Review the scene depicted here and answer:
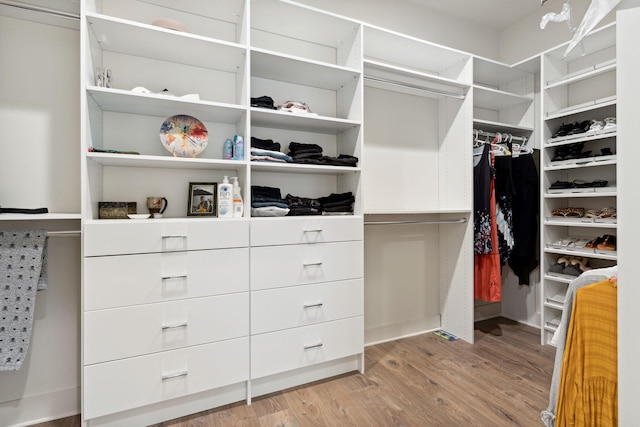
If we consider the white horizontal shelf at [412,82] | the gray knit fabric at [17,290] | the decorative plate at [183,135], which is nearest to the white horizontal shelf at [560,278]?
the white horizontal shelf at [412,82]

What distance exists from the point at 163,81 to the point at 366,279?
194cm

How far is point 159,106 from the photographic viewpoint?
1811 millimetres

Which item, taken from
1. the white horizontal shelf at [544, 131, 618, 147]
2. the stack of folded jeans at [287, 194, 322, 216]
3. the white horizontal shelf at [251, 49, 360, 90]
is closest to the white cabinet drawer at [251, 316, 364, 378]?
the stack of folded jeans at [287, 194, 322, 216]

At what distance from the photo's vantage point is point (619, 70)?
2.68 ft

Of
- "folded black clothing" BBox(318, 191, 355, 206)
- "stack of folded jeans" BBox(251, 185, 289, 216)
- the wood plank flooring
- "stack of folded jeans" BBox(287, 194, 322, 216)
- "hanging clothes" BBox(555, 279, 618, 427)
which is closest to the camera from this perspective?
"hanging clothes" BBox(555, 279, 618, 427)

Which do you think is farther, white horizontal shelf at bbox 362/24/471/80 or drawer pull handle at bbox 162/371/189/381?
white horizontal shelf at bbox 362/24/471/80

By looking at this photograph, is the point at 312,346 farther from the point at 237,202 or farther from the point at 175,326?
the point at 237,202

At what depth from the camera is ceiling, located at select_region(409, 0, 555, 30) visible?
2.81m

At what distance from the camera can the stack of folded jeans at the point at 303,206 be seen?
2097mm

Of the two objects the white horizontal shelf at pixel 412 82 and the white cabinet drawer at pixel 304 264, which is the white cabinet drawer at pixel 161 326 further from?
the white horizontal shelf at pixel 412 82

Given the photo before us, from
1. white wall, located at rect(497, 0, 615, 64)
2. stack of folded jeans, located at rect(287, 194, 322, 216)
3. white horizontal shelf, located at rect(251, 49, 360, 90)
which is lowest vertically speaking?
stack of folded jeans, located at rect(287, 194, 322, 216)

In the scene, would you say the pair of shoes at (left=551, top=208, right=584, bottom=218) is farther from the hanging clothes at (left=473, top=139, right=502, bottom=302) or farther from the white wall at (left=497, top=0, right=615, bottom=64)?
the white wall at (left=497, top=0, right=615, bottom=64)

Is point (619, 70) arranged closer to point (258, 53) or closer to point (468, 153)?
point (258, 53)

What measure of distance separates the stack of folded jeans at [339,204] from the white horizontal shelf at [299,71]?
0.77 m
